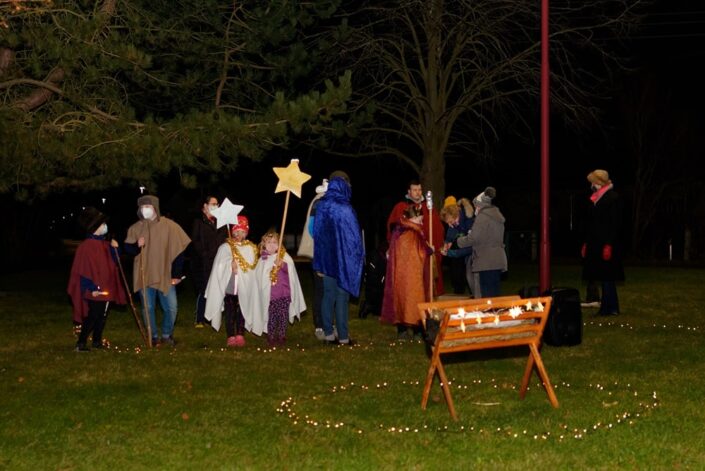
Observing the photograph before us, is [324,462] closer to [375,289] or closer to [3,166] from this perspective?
[375,289]

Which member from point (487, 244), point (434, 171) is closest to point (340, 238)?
point (487, 244)

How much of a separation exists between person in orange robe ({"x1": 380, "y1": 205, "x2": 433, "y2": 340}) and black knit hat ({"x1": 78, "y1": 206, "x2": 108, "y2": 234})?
128 inches

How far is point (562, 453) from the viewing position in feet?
22.2

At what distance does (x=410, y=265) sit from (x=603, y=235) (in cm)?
374

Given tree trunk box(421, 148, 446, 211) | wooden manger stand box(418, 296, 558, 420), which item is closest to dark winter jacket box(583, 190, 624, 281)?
wooden manger stand box(418, 296, 558, 420)

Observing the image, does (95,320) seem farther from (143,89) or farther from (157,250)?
(143,89)

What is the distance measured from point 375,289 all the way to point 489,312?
20.3ft

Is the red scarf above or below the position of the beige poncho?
above

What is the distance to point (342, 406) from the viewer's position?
839 cm

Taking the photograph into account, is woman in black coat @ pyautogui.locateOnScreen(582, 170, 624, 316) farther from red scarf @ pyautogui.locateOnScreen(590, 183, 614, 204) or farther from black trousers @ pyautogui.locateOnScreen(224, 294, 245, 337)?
black trousers @ pyautogui.locateOnScreen(224, 294, 245, 337)

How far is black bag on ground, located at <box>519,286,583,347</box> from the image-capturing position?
11188 millimetres

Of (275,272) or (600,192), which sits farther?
(600,192)

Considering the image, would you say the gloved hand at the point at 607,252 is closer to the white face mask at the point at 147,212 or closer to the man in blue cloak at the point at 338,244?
the man in blue cloak at the point at 338,244

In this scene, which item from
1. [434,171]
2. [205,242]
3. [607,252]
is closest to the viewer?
[205,242]
